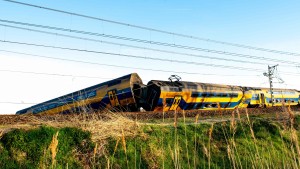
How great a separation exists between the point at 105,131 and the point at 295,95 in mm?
33039

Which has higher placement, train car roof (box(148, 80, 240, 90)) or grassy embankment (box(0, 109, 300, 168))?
train car roof (box(148, 80, 240, 90))

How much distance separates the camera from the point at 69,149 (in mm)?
6922

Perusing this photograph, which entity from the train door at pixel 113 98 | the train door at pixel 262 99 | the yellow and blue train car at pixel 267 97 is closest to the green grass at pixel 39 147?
the train door at pixel 113 98

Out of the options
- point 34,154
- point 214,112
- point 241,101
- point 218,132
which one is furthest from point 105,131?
point 241,101

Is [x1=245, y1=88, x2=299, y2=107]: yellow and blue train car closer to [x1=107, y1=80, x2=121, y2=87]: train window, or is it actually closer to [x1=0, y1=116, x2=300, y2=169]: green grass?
[x1=107, y1=80, x2=121, y2=87]: train window

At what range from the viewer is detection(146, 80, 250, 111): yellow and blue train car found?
65.9 feet

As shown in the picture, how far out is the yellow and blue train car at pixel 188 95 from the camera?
A: 20.1m

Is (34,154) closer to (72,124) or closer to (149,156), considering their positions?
(72,124)

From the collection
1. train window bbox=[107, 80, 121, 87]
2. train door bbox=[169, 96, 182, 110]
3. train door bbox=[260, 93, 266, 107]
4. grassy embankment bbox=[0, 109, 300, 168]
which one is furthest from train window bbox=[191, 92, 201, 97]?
grassy embankment bbox=[0, 109, 300, 168]

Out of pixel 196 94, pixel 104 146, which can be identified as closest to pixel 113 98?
pixel 196 94

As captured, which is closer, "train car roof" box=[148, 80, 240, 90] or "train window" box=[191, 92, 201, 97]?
"train car roof" box=[148, 80, 240, 90]

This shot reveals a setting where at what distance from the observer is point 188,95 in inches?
851

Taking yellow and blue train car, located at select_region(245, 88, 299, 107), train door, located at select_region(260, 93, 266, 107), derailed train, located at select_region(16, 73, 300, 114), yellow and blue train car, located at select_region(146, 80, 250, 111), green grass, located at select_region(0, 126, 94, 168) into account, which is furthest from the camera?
train door, located at select_region(260, 93, 266, 107)

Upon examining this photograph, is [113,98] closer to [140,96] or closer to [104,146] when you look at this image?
[140,96]
